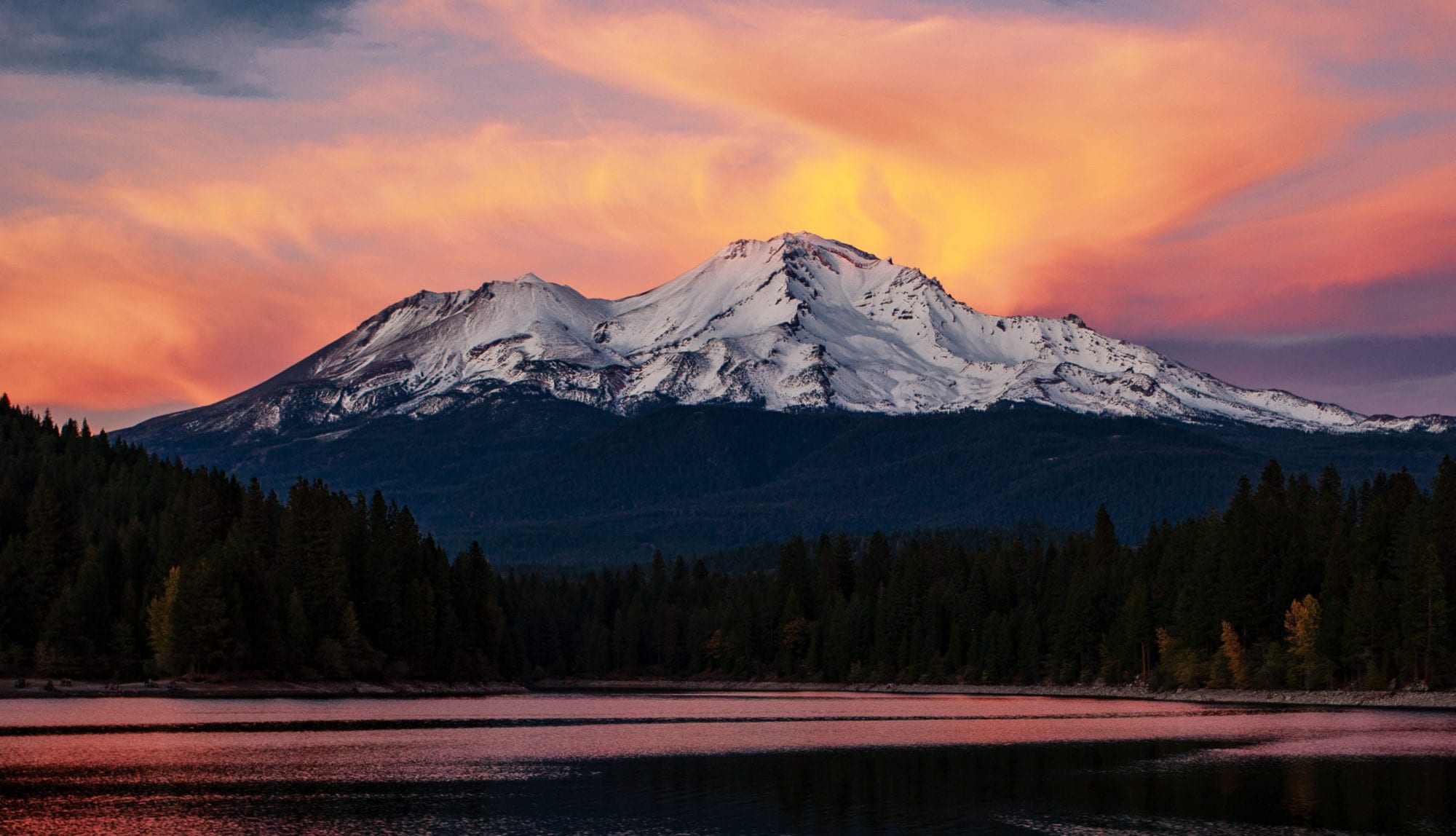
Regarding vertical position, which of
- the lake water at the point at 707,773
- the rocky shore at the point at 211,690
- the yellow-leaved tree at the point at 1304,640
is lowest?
the lake water at the point at 707,773

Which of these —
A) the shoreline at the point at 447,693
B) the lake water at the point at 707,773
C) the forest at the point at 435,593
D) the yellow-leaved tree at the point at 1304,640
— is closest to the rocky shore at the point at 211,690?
the shoreline at the point at 447,693

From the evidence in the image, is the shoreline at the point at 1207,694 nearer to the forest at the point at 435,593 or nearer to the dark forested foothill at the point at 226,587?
the forest at the point at 435,593

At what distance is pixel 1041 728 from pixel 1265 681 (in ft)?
150

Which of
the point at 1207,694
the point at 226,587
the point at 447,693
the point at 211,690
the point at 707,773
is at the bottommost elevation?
the point at 707,773

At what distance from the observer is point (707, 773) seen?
3164 inches

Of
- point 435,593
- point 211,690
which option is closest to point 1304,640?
point 435,593

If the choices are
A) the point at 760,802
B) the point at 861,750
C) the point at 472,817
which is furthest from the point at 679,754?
the point at 472,817

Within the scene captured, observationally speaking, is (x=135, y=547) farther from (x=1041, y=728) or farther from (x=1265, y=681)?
(x=1265, y=681)

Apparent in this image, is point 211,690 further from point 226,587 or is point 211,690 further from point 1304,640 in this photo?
point 1304,640

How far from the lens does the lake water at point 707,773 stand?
63.2m

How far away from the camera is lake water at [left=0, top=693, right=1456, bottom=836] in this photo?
63.2 metres

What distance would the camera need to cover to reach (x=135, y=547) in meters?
151

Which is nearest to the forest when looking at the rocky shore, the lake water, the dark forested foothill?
the dark forested foothill

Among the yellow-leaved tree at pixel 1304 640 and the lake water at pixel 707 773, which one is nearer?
the lake water at pixel 707 773
